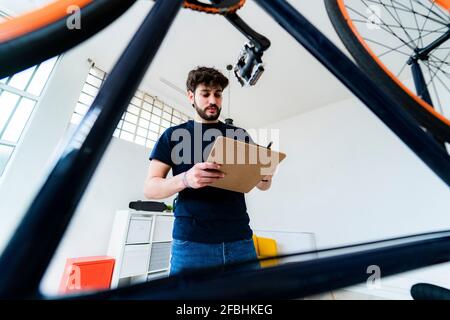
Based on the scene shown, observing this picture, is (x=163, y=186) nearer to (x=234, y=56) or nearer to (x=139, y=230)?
(x=139, y=230)

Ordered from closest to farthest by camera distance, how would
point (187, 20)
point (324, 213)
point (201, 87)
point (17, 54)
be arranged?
point (17, 54)
point (201, 87)
point (187, 20)
point (324, 213)

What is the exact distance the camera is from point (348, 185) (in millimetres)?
2432

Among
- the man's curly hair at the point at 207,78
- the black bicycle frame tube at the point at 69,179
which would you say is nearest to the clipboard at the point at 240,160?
the black bicycle frame tube at the point at 69,179

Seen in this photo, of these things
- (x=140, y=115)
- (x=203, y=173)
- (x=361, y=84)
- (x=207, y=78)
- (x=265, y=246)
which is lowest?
(x=265, y=246)

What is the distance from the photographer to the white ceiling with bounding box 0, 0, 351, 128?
1.79 meters

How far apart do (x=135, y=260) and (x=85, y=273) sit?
0.42 meters

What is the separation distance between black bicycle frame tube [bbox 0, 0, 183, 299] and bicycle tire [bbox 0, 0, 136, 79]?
17 cm

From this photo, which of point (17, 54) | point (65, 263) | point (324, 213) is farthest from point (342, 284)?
point (324, 213)

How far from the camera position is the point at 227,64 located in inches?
88.0

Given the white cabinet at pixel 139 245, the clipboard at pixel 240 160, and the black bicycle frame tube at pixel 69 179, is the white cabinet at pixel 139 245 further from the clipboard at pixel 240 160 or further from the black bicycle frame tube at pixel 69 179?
the black bicycle frame tube at pixel 69 179

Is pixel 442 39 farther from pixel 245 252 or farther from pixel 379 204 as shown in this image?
pixel 379 204

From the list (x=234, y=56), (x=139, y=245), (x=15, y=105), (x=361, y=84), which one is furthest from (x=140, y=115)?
(x=361, y=84)

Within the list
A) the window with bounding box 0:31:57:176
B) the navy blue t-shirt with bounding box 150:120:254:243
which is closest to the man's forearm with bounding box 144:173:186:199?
the navy blue t-shirt with bounding box 150:120:254:243
